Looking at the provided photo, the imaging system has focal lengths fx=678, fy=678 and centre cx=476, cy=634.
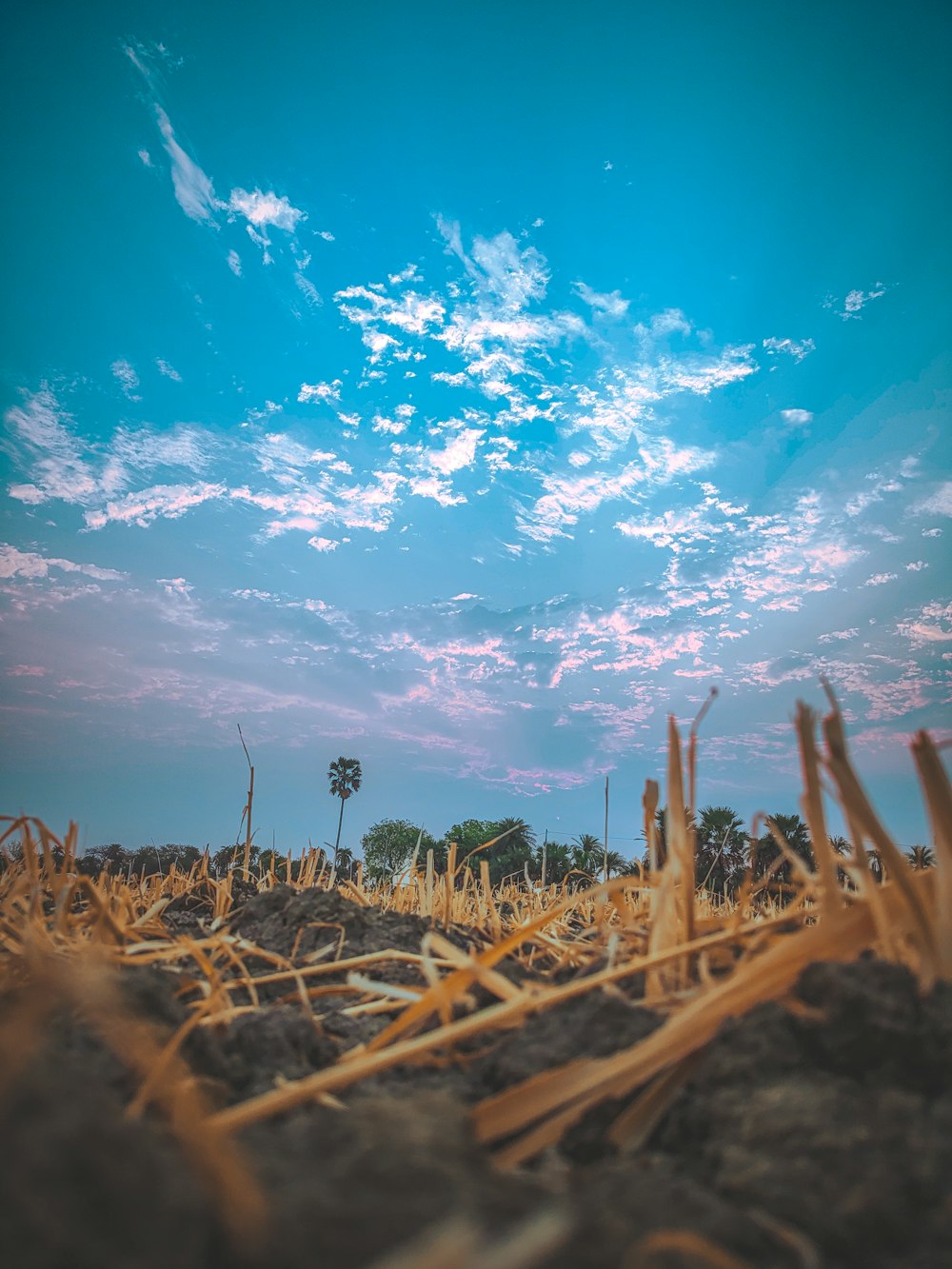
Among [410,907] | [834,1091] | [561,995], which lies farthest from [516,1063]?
[410,907]

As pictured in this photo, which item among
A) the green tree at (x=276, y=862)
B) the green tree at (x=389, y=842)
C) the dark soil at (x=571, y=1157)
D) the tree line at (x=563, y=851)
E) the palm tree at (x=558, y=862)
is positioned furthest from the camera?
the green tree at (x=389, y=842)

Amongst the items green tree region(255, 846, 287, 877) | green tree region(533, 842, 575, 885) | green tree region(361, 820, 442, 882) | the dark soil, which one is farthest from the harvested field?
green tree region(361, 820, 442, 882)

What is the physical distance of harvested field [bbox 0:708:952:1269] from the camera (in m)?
0.57

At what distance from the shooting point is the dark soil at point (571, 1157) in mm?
567

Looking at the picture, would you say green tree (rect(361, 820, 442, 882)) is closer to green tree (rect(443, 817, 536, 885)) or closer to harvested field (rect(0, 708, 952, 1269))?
green tree (rect(443, 817, 536, 885))

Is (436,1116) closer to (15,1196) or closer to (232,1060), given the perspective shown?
(15,1196)

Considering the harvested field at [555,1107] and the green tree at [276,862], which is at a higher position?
the green tree at [276,862]

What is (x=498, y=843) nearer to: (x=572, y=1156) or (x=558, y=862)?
(x=558, y=862)

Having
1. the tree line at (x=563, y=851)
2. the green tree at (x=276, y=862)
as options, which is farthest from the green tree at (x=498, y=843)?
the green tree at (x=276, y=862)

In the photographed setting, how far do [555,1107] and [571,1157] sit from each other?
0.09m

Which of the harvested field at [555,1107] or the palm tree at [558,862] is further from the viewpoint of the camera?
the palm tree at [558,862]

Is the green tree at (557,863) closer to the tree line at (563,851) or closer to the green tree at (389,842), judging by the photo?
the tree line at (563,851)

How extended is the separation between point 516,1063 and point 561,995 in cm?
14

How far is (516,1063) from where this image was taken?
1.23 m
